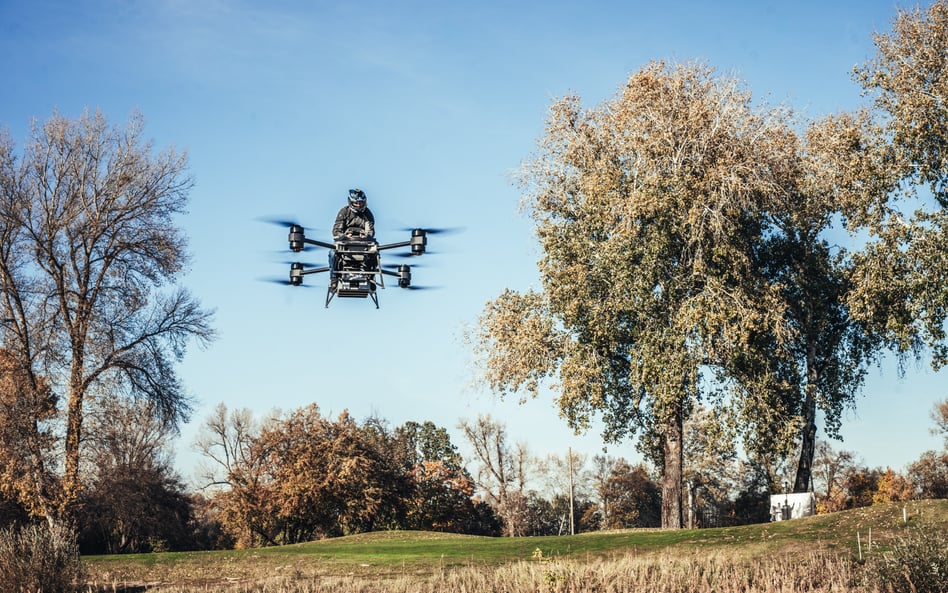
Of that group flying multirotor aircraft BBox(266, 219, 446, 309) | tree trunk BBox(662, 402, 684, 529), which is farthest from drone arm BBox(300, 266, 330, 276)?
tree trunk BBox(662, 402, 684, 529)

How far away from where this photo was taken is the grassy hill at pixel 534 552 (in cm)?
1970

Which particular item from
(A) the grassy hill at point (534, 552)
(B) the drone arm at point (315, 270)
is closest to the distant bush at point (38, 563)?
(A) the grassy hill at point (534, 552)

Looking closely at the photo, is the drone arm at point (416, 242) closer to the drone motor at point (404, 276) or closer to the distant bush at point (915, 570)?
the drone motor at point (404, 276)

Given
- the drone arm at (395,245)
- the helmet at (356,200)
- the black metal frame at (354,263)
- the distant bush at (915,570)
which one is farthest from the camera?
the helmet at (356,200)

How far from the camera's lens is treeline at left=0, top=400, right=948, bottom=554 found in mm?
49812

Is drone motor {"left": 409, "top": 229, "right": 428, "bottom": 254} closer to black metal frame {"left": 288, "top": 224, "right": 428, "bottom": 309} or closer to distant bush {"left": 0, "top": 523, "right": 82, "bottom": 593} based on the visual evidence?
black metal frame {"left": 288, "top": 224, "right": 428, "bottom": 309}

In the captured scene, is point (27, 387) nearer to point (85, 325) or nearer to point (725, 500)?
point (85, 325)

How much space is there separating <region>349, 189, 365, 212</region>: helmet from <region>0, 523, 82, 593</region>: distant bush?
29.9ft

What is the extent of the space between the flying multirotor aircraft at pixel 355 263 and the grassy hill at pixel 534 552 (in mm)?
6162

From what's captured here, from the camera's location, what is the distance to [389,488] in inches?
2073

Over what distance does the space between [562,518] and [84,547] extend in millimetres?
35063

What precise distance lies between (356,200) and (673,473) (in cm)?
1544

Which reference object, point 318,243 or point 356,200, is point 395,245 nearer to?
point 356,200

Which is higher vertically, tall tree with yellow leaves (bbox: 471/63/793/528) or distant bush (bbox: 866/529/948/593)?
tall tree with yellow leaves (bbox: 471/63/793/528)
